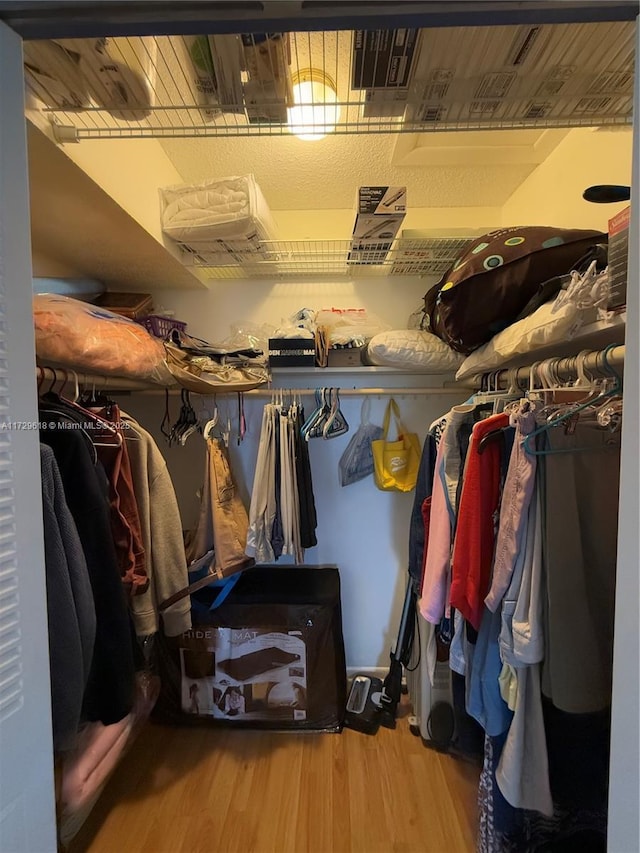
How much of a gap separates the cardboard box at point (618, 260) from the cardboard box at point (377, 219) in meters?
0.79

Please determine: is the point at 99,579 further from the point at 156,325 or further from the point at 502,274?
the point at 502,274

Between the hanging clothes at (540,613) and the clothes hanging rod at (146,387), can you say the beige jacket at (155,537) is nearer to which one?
the clothes hanging rod at (146,387)

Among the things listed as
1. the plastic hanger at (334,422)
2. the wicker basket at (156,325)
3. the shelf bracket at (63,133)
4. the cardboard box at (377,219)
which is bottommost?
the plastic hanger at (334,422)

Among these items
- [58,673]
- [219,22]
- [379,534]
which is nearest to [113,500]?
[58,673]

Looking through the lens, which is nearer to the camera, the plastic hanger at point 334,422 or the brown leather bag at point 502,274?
the brown leather bag at point 502,274

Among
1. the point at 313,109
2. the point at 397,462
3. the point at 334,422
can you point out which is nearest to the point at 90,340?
the point at 313,109

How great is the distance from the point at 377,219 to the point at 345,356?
53 centimetres

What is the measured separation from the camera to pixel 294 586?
1885 millimetres

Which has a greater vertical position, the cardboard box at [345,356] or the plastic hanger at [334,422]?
the cardboard box at [345,356]

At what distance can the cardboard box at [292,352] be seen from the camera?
5.71 ft

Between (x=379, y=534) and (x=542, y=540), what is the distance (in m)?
1.24

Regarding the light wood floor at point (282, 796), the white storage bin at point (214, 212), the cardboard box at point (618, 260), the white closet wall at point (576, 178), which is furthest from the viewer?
the white storage bin at point (214, 212)

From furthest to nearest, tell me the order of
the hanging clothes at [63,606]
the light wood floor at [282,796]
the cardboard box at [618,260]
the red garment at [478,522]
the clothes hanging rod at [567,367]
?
the light wood floor at [282,796], the red garment at [478,522], the hanging clothes at [63,606], the clothes hanging rod at [567,367], the cardboard box at [618,260]

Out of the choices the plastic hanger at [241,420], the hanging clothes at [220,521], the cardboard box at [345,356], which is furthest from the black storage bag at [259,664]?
the cardboard box at [345,356]
